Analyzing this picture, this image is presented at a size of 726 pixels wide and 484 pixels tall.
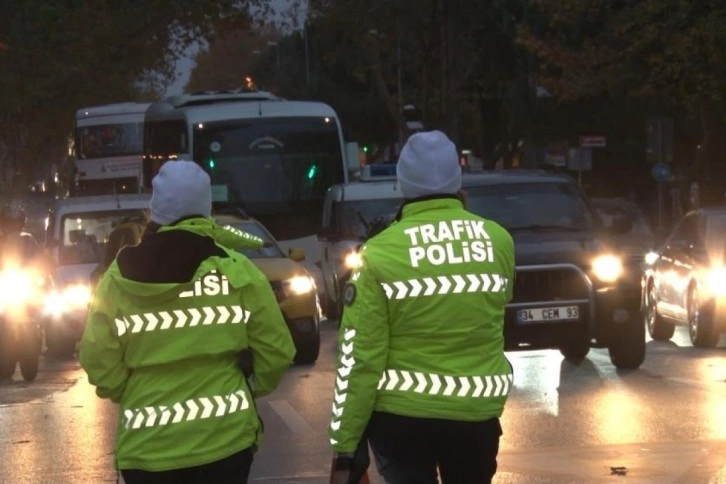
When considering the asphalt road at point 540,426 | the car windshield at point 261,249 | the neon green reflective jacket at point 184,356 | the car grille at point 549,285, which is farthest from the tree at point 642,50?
the neon green reflective jacket at point 184,356

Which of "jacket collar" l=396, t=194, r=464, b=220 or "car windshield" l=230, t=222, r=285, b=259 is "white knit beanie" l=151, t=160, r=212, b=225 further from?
"car windshield" l=230, t=222, r=285, b=259

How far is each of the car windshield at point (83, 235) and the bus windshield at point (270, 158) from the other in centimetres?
928

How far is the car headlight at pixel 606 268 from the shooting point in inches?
666

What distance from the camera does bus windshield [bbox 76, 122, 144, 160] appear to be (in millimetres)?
54188

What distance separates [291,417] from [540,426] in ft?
6.67

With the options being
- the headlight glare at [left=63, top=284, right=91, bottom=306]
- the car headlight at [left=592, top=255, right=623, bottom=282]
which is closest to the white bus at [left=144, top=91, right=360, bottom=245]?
the headlight glare at [left=63, top=284, right=91, bottom=306]

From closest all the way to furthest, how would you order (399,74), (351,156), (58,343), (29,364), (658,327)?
(29,364) → (58,343) → (658,327) → (351,156) → (399,74)

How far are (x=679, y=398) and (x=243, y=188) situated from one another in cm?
1832

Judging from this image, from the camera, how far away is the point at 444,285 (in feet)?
20.1

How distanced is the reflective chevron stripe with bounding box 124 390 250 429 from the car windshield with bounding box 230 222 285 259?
45.4ft

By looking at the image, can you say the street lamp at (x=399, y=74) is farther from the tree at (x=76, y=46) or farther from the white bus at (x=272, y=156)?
the white bus at (x=272, y=156)

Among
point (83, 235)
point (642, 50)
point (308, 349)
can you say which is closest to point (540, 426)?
point (308, 349)

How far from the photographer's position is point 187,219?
244 inches

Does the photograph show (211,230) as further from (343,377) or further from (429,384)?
(429,384)
